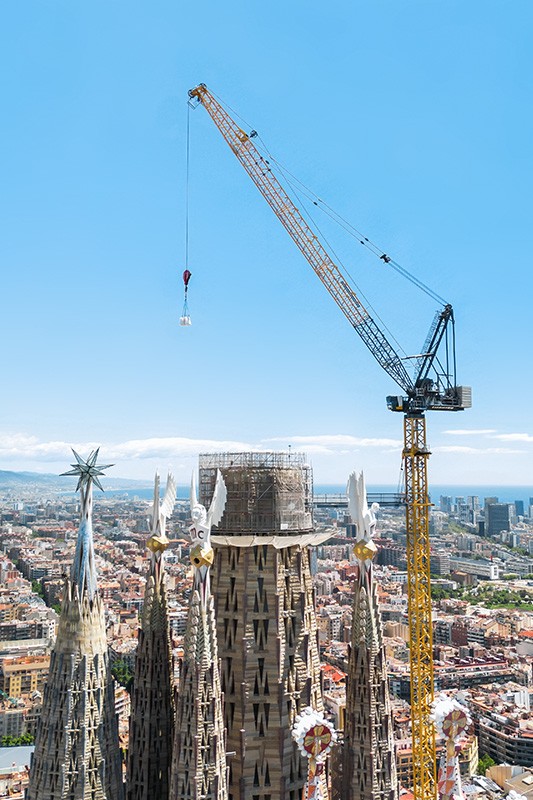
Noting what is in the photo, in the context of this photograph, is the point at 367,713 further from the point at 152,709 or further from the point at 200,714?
the point at 152,709

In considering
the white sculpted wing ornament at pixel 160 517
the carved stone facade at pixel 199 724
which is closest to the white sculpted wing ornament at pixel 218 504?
the carved stone facade at pixel 199 724

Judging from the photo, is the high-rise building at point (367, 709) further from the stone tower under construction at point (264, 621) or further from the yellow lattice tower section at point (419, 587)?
the yellow lattice tower section at point (419, 587)

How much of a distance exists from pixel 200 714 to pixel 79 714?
3.19m

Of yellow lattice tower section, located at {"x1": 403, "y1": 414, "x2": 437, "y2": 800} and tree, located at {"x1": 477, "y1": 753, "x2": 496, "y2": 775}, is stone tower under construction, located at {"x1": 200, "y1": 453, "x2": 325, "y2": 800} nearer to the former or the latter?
yellow lattice tower section, located at {"x1": 403, "y1": 414, "x2": 437, "y2": 800}

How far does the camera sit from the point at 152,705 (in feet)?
70.1

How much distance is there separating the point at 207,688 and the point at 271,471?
641 cm

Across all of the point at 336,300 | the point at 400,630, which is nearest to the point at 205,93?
the point at 336,300

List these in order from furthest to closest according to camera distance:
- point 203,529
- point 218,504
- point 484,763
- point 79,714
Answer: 1. point 484,763
2. point 218,504
3. point 203,529
4. point 79,714

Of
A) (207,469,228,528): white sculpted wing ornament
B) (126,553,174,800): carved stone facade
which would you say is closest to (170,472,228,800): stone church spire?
(207,469,228,528): white sculpted wing ornament

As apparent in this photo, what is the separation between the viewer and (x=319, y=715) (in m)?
18.5

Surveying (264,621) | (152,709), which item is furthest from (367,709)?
(152,709)

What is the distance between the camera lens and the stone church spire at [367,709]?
2009 centimetres

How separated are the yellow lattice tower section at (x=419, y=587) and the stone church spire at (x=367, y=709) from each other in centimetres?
1404

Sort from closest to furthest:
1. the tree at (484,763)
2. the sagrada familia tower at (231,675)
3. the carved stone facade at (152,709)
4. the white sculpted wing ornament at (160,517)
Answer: the sagrada familia tower at (231,675) < the carved stone facade at (152,709) < the white sculpted wing ornament at (160,517) < the tree at (484,763)
